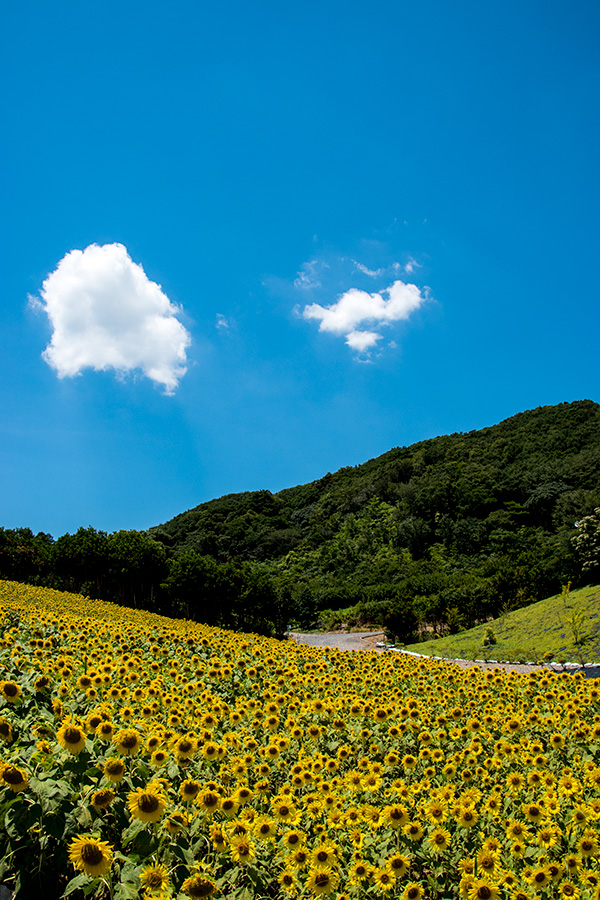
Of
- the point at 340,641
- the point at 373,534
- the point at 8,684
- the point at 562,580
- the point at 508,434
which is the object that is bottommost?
the point at 340,641

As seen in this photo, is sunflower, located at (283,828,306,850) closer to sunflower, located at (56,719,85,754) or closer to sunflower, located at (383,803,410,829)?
sunflower, located at (383,803,410,829)

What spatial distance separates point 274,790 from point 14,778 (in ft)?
8.99

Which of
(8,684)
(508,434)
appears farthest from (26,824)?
(508,434)

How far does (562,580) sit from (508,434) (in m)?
60.3

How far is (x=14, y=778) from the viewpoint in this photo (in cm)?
278

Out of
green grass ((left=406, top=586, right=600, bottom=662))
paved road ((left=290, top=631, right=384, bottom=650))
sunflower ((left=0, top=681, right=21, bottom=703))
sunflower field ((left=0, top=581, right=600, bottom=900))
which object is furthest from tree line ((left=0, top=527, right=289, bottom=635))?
sunflower ((left=0, top=681, right=21, bottom=703))

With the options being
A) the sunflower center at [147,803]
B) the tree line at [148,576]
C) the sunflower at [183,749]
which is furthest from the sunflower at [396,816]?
the tree line at [148,576]

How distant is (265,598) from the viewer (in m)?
41.6

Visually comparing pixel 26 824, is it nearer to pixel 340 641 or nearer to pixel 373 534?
pixel 340 641

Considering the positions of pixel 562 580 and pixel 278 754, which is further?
pixel 562 580

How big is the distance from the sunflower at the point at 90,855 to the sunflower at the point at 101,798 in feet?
0.92

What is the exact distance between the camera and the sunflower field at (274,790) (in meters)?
2.85

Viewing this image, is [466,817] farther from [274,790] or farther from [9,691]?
[9,691]

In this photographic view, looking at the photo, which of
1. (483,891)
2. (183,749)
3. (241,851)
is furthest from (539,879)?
(183,749)
